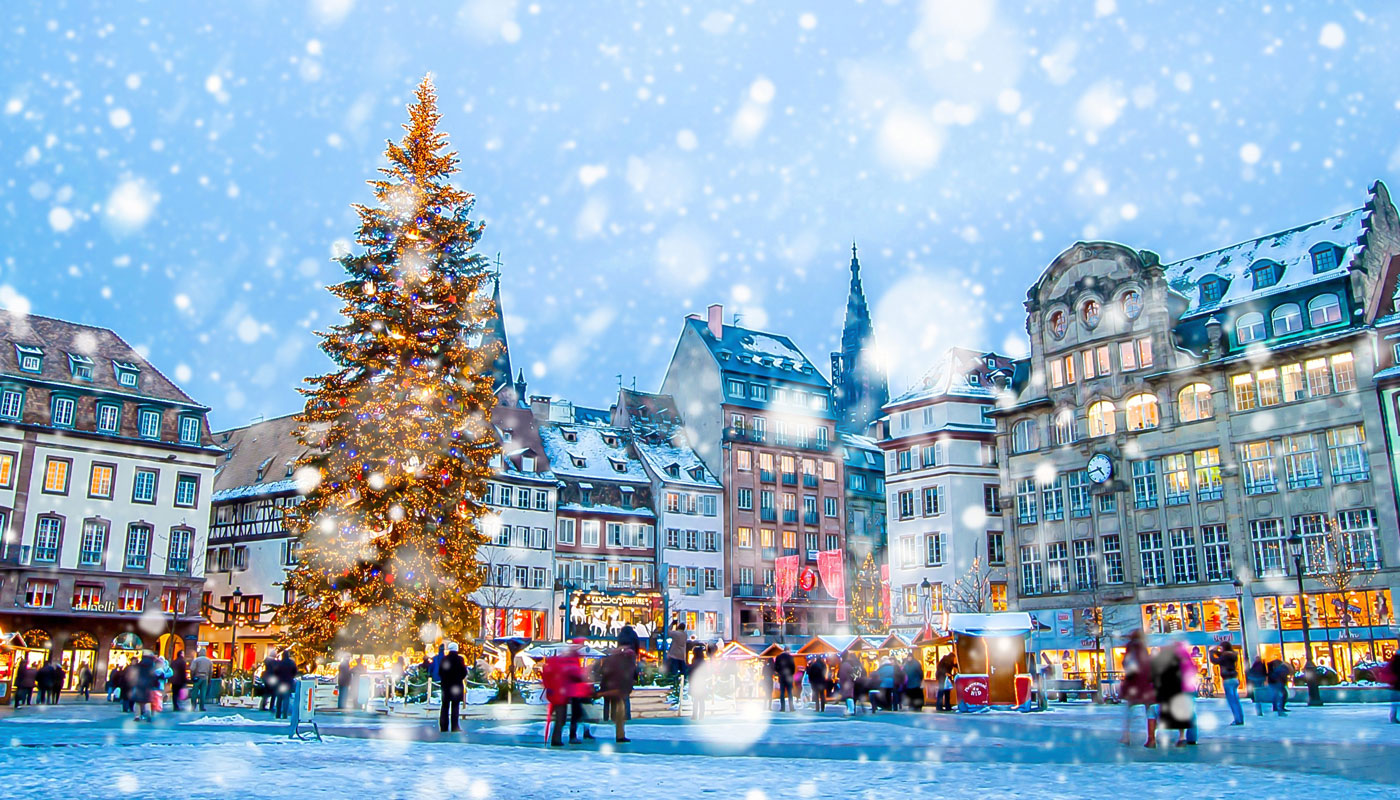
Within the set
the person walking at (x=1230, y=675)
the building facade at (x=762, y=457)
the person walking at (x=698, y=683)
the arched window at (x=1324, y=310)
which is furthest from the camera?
the building facade at (x=762, y=457)

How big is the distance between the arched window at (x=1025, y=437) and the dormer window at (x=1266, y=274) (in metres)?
11.9

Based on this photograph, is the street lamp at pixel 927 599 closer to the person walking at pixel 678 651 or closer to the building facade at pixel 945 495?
the building facade at pixel 945 495

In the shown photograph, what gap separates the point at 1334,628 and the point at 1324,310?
1260cm

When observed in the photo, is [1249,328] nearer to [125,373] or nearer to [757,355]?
[757,355]

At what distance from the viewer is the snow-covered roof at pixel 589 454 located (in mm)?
71375

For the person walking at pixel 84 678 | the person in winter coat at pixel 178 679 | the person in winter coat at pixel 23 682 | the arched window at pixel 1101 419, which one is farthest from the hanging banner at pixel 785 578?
the person in winter coat at pixel 178 679

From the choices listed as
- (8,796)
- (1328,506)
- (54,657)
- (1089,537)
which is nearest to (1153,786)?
(8,796)

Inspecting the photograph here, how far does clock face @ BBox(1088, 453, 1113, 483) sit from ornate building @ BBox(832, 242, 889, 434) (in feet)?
242

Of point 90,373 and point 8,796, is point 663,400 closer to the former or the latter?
point 90,373

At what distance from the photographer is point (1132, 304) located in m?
53.8

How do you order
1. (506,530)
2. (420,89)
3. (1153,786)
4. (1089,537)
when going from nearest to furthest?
1. (1153,786)
2. (420,89)
3. (1089,537)
4. (506,530)

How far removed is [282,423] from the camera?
71062 mm

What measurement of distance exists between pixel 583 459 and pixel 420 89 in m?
40.6

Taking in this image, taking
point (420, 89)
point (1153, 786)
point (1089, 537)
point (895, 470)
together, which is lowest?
point (1153, 786)
